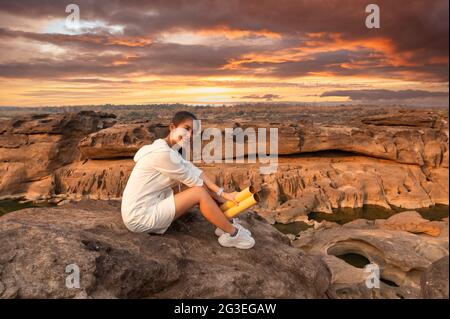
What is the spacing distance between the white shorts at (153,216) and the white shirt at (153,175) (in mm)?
57

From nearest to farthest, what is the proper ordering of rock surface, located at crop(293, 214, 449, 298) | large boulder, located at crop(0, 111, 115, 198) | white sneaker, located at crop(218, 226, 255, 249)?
white sneaker, located at crop(218, 226, 255, 249), rock surface, located at crop(293, 214, 449, 298), large boulder, located at crop(0, 111, 115, 198)

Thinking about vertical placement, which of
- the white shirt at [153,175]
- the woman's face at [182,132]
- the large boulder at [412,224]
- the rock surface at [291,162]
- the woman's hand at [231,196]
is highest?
the woman's face at [182,132]

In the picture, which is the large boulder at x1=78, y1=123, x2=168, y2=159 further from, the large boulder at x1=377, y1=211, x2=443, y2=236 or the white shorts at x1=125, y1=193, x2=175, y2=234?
the white shorts at x1=125, y1=193, x2=175, y2=234

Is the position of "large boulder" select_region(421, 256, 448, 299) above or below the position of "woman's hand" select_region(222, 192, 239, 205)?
below

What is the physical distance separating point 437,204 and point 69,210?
61.0ft

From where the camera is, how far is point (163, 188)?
375 cm

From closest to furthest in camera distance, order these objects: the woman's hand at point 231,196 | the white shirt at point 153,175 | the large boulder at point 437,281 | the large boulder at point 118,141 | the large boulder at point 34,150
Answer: the large boulder at point 437,281 → the white shirt at point 153,175 → the woman's hand at point 231,196 → the large boulder at point 118,141 → the large boulder at point 34,150

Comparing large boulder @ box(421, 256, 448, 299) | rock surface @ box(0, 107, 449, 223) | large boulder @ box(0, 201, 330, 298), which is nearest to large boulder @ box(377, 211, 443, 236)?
rock surface @ box(0, 107, 449, 223)

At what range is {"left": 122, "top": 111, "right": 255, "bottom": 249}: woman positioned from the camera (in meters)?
3.57

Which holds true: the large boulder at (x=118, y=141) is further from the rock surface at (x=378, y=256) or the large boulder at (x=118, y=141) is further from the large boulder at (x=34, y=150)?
the rock surface at (x=378, y=256)

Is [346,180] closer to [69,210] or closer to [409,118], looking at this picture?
[409,118]

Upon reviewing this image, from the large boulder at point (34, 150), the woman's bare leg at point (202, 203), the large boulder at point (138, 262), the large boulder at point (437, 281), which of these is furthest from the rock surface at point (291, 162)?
the large boulder at point (437, 281)

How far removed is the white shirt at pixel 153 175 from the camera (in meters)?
3.55

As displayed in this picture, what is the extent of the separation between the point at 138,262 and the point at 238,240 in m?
1.19
